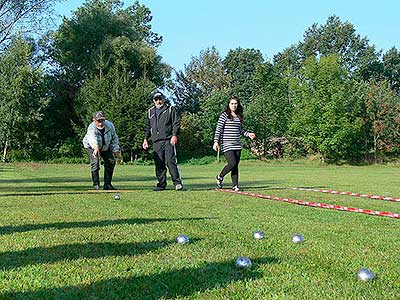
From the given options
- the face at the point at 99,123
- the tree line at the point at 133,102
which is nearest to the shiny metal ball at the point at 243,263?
the face at the point at 99,123

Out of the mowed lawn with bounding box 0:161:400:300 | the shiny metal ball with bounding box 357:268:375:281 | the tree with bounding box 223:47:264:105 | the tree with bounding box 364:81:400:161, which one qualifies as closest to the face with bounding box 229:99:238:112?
the mowed lawn with bounding box 0:161:400:300

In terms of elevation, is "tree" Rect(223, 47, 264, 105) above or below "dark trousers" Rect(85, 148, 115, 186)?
above

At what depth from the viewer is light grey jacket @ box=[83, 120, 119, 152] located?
11117 mm

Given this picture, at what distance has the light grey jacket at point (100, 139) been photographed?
36.5ft

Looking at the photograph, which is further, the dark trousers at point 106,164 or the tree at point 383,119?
the tree at point 383,119

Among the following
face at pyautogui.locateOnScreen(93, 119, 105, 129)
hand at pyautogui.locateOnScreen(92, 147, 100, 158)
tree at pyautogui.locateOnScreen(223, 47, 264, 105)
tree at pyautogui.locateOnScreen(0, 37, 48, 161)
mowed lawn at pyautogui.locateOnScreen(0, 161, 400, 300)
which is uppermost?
tree at pyautogui.locateOnScreen(223, 47, 264, 105)

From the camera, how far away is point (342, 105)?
45781 millimetres

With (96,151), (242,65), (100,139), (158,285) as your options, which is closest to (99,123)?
(100,139)

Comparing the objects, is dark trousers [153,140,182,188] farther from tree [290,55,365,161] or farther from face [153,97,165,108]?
tree [290,55,365,161]

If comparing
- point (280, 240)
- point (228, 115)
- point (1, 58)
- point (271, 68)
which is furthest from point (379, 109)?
point (280, 240)

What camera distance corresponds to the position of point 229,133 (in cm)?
1092

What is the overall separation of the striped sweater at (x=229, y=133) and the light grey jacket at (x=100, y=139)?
7.64 ft

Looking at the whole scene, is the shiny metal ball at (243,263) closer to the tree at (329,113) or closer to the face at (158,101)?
the face at (158,101)

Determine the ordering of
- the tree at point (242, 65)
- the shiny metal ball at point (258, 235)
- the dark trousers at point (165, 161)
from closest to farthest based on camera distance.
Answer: the shiny metal ball at point (258, 235)
the dark trousers at point (165, 161)
the tree at point (242, 65)
